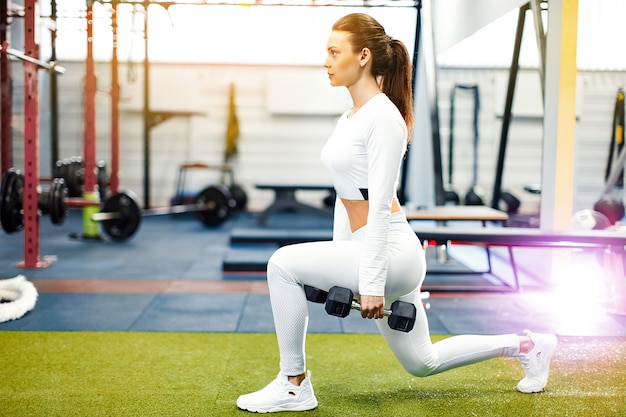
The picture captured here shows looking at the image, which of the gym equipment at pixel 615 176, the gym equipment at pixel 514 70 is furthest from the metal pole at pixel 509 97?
the gym equipment at pixel 615 176

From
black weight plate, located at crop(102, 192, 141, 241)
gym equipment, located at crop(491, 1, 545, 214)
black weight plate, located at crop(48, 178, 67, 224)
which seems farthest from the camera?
black weight plate, located at crop(102, 192, 141, 241)

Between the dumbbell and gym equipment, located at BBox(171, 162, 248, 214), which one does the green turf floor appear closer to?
the dumbbell

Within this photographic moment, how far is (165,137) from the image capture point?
8.73 metres

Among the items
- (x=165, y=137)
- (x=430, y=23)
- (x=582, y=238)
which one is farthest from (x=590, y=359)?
(x=165, y=137)

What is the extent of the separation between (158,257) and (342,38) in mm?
3906

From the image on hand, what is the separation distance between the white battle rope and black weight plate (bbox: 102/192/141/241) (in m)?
2.43

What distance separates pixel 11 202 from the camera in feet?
15.2

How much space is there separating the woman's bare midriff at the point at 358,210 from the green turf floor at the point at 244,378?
61cm

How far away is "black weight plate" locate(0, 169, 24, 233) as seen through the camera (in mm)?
4559

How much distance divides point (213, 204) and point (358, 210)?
5663mm

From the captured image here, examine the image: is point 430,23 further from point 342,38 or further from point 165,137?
point 165,137

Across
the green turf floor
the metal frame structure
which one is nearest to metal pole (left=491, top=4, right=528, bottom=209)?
the metal frame structure

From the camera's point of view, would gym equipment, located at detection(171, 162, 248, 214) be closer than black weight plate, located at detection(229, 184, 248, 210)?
Yes

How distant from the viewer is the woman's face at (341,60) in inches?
70.7
